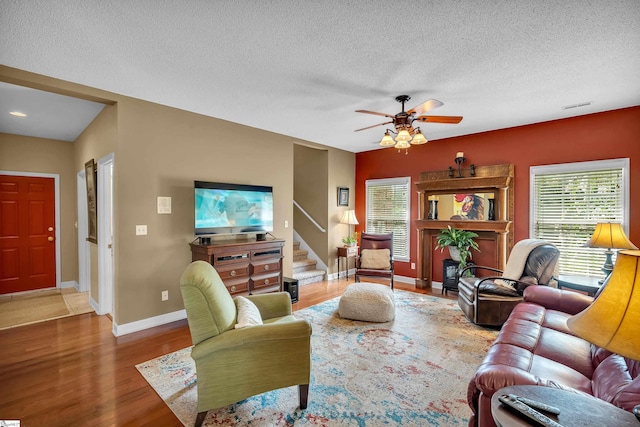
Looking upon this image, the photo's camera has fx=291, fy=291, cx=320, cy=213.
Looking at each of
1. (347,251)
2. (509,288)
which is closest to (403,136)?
(509,288)

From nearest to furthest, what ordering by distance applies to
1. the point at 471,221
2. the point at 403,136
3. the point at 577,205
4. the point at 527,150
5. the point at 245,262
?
the point at 403,136 → the point at 245,262 → the point at 577,205 → the point at 527,150 → the point at 471,221

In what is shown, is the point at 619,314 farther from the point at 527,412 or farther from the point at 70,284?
the point at 70,284

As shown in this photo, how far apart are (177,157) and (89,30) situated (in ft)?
5.63

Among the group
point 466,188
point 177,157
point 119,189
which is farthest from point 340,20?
point 466,188

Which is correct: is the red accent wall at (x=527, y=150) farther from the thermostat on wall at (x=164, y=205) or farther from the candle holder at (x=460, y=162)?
the thermostat on wall at (x=164, y=205)

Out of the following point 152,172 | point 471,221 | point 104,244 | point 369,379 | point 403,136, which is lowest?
point 369,379

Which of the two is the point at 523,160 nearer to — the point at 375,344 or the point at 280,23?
the point at 375,344

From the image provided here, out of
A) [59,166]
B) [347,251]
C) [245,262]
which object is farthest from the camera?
[347,251]

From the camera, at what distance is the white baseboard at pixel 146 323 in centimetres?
324

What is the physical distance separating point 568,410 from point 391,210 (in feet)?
16.1

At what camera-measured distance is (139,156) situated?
335 centimetres

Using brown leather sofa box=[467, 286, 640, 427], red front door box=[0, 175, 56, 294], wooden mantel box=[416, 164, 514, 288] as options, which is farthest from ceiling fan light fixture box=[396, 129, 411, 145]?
red front door box=[0, 175, 56, 294]

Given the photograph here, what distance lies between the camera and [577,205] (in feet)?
12.8

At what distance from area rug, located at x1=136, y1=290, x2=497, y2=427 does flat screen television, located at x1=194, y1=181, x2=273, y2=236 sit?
1.55 meters
